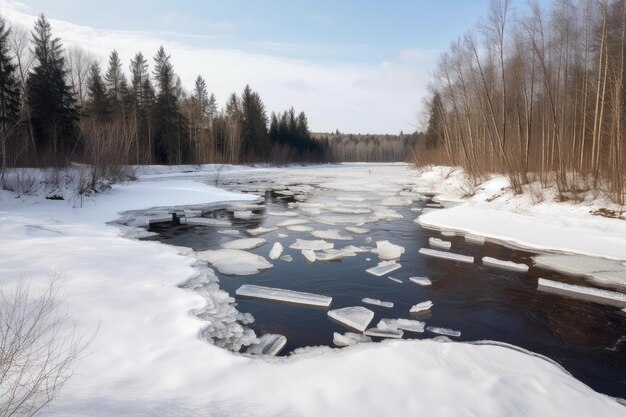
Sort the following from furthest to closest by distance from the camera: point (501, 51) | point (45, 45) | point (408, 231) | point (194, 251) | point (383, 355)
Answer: point (45, 45)
point (501, 51)
point (408, 231)
point (194, 251)
point (383, 355)

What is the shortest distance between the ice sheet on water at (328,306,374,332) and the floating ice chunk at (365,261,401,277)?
1680 mm

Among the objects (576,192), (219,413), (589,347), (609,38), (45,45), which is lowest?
(589,347)

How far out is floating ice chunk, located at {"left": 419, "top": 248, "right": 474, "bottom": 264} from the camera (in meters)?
7.29

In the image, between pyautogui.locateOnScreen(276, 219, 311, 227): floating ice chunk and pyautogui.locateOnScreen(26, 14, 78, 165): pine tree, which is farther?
pyautogui.locateOnScreen(26, 14, 78, 165): pine tree

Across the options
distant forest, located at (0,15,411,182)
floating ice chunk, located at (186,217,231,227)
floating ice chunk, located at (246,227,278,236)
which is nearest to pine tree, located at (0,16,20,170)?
distant forest, located at (0,15,411,182)

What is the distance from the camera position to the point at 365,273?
6406mm

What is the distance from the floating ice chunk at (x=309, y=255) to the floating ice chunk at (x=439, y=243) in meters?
3.15

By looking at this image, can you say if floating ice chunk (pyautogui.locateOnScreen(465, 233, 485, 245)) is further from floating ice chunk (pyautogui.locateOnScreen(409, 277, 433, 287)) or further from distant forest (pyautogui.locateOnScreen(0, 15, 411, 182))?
distant forest (pyautogui.locateOnScreen(0, 15, 411, 182))

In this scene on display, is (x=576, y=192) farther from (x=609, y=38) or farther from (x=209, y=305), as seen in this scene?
(x=209, y=305)

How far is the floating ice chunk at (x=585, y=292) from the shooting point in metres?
5.30

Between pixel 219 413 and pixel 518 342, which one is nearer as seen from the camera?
A: pixel 219 413

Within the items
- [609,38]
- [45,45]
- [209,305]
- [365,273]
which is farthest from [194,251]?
[45,45]

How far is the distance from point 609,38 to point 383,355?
15418 mm

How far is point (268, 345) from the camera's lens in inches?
151
